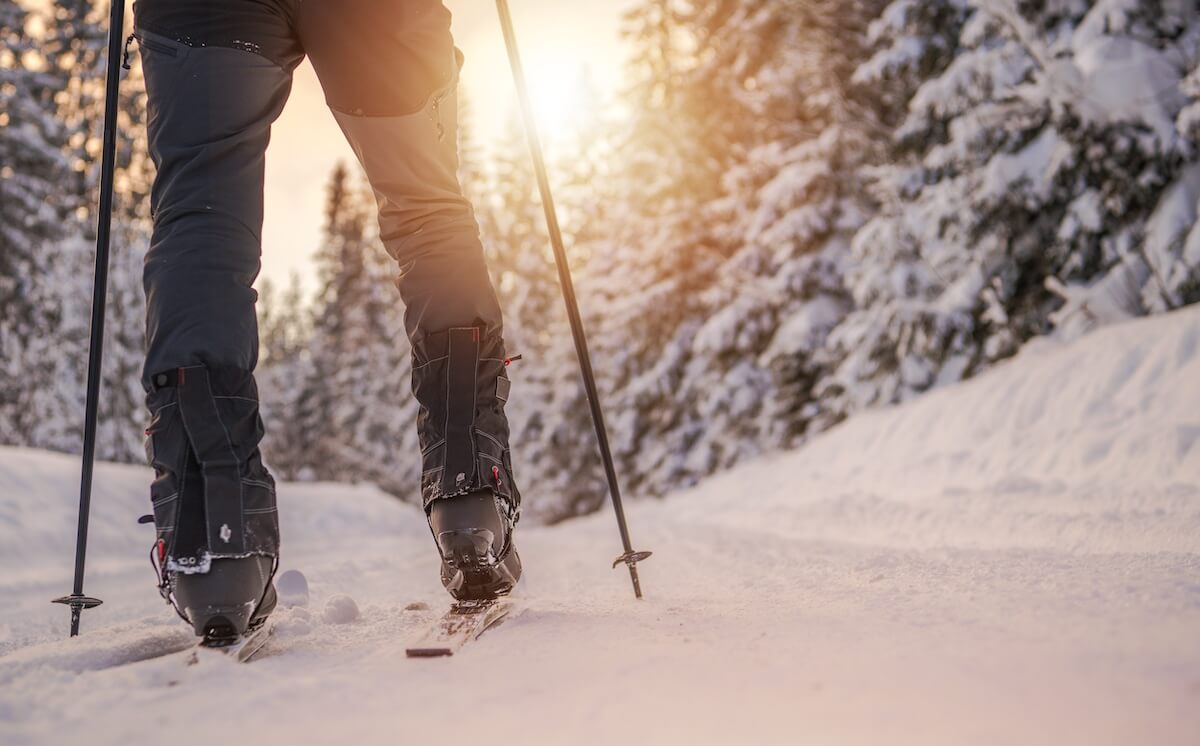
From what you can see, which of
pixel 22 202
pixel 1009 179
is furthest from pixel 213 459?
pixel 22 202

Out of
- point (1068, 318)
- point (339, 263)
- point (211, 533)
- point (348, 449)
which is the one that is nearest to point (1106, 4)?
point (1068, 318)

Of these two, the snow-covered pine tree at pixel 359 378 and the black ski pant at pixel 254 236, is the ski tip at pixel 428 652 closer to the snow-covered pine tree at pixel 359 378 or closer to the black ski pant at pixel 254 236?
the black ski pant at pixel 254 236

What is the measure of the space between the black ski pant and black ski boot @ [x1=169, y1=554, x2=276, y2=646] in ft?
0.08

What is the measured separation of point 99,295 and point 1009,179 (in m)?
7.68

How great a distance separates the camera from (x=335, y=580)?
318cm

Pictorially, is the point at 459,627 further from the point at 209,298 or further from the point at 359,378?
the point at 359,378

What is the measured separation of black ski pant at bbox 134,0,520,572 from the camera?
54.8 inches

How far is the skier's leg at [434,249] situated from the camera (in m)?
1.68

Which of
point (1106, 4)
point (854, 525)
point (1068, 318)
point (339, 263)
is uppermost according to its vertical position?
point (339, 263)

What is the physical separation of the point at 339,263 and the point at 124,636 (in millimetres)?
38411

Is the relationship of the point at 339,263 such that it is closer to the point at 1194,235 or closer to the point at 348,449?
the point at 348,449

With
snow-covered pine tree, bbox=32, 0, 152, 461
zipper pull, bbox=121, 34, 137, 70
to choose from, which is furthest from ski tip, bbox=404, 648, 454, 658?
snow-covered pine tree, bbox=32, 0, 152, 461

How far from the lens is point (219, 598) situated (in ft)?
4.39

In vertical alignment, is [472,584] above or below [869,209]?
below
